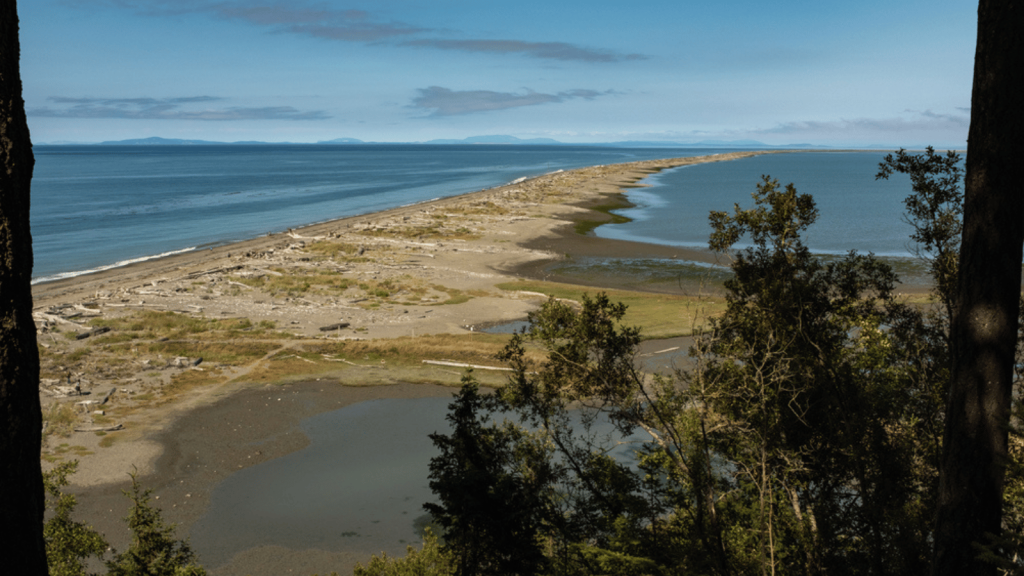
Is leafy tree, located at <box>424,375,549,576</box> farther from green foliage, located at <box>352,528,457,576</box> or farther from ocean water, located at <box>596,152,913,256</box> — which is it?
ocean water, located at <box>596,152,913,256</box>

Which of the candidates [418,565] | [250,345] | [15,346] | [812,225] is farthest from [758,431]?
[812,225]

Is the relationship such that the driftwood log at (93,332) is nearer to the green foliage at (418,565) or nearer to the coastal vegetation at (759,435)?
the green foliage at (418,565)

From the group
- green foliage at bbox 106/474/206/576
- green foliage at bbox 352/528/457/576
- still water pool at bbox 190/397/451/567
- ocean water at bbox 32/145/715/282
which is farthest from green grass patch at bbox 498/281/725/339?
ocean water at bbox 32/145/715/282

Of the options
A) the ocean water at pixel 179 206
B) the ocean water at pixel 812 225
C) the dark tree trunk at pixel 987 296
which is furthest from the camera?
the ocean water at pixel 812 225

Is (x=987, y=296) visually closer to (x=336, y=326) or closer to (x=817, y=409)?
(x=817, y=409)

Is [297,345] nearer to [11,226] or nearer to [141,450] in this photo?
[141,450]

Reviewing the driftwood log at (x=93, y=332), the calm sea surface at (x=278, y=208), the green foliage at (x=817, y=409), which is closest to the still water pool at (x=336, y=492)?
the green foliage at (x=817, y=409)

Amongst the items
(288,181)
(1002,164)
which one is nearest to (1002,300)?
(1002,164)
